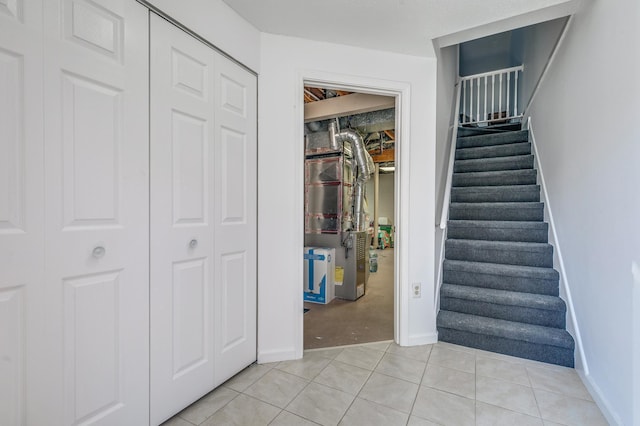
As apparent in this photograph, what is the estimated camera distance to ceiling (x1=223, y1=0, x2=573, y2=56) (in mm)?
1788

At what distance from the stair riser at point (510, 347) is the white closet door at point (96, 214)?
219cm

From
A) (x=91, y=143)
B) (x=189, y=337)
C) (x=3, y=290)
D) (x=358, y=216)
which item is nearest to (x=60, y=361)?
(x=3, y=290)

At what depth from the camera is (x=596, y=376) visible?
5.77ft

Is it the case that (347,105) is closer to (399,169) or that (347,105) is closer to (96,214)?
(399,169)

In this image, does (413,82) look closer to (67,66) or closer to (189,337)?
(67,66)

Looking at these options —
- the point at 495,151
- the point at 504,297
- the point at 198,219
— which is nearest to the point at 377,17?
the point at 198,219

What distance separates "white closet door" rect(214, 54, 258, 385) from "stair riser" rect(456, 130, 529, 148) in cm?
331

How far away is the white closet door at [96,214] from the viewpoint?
109 cm

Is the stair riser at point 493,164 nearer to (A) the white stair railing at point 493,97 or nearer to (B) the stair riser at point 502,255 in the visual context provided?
(A) the white stair railing at point 493,97

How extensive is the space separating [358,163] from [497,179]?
1.72 m

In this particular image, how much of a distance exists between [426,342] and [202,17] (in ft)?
8.97

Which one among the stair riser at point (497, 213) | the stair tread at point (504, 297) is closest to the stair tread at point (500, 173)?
the stair riser at point (497, 213)

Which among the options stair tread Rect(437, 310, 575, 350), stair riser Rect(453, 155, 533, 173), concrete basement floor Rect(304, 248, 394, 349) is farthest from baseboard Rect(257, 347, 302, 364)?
stair riser Rect(453, 155, 533, 173)

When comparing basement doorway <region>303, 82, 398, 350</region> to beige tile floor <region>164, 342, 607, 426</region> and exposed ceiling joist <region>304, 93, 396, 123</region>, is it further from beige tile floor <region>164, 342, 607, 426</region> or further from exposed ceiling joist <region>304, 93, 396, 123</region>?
beige tile floor <region>164, 342, 607, 426</region>
